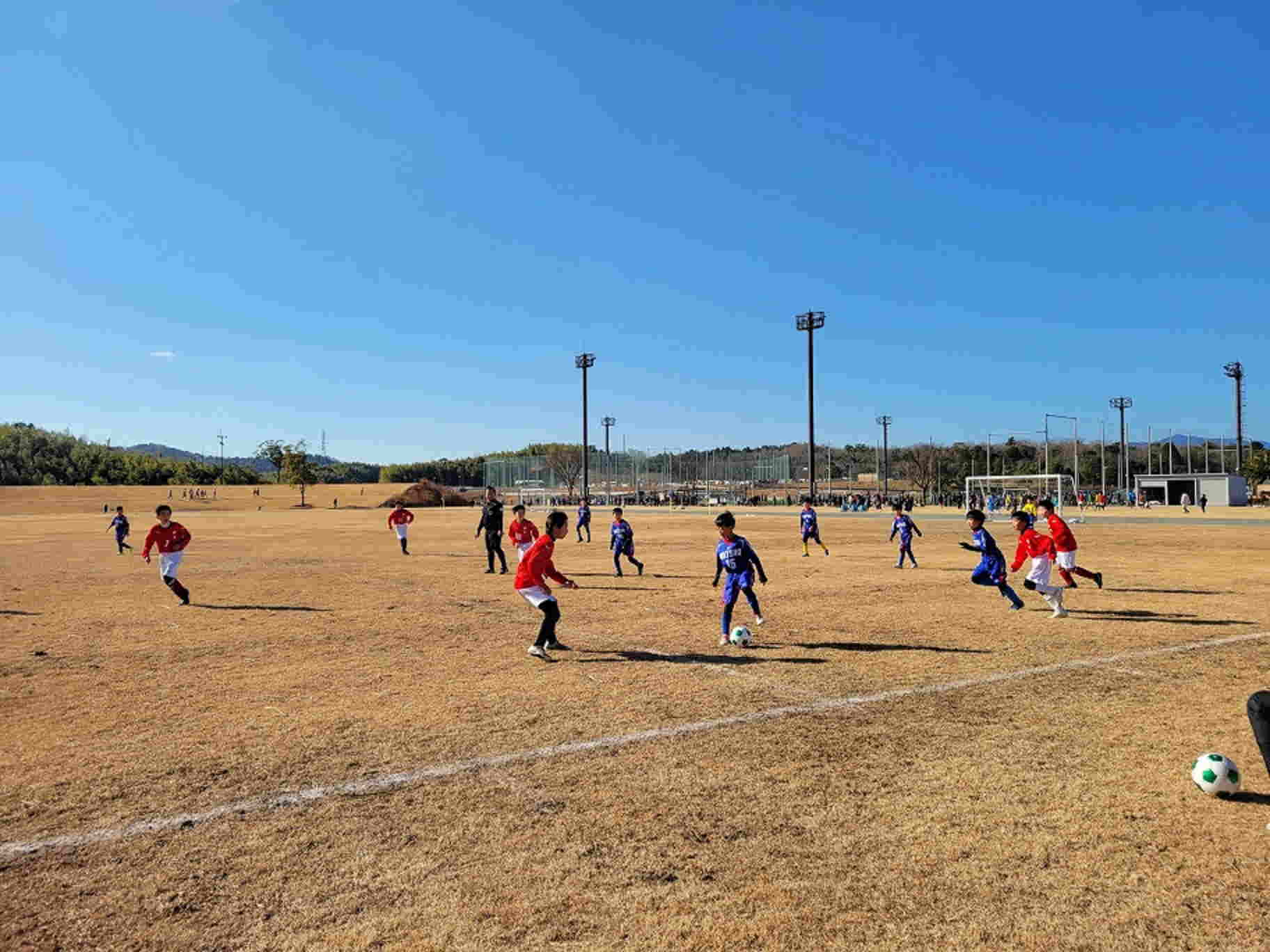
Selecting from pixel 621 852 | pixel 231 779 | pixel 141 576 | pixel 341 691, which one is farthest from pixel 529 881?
pixel 141 576

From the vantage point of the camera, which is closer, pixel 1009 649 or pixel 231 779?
pixel 231 779

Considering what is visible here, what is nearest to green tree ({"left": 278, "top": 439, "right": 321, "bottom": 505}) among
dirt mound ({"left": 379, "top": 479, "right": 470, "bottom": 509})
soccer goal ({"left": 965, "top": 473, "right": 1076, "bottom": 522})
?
dirt mound ({"left": 379, "top": 479, "right": 470, "bottom": 509})

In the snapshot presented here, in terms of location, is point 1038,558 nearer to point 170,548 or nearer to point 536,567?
point 536,567

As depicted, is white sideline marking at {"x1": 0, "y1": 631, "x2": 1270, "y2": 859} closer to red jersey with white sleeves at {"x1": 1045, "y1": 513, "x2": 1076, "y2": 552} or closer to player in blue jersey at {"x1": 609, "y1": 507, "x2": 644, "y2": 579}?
red jersey with white sleeves at {"x1": 1045, "y1": 513, "x2": 1076, "y2": 552}

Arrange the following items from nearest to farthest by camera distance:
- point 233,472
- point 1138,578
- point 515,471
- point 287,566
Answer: point 1138,578
point 287,566
point 515,471
point 233,472

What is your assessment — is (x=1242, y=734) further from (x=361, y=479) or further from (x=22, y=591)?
(x=361, y=479)

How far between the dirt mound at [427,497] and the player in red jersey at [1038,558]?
259 ft

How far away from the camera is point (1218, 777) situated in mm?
5875

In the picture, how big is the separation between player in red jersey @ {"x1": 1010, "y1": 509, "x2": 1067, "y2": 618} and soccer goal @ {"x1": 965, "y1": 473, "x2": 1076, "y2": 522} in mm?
38757


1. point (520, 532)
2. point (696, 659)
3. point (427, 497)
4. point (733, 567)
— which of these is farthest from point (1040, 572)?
point (427, 497)

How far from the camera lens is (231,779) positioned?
647 centimetres

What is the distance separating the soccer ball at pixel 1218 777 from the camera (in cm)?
587

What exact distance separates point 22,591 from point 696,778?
60.9ft

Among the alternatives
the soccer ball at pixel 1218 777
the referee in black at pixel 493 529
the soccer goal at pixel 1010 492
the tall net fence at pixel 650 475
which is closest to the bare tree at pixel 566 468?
the tall net fence at pixel 650 475
